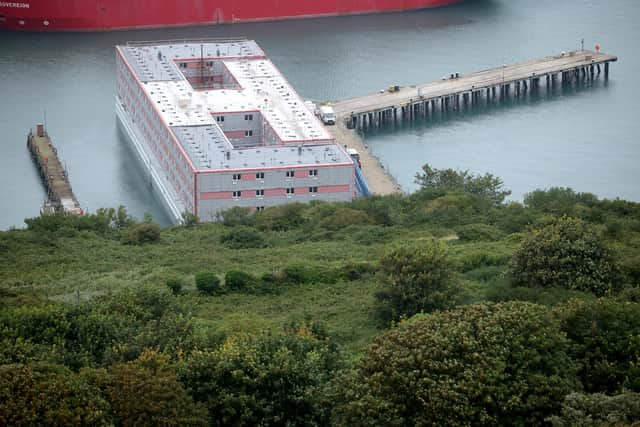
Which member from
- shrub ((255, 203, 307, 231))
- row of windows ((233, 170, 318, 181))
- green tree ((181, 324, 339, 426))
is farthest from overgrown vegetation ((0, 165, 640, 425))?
row of windows ((233, 170, 318, 181))

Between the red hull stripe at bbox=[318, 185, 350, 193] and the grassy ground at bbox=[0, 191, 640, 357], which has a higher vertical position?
the red hull stripe at bbox=[318, 185, 350, 193]

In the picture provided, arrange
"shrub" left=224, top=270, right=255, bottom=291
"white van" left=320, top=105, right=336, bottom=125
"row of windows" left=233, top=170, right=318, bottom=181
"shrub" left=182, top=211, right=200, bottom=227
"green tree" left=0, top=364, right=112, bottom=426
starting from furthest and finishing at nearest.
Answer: "white van" left=320, top=105, right=336, bottom=125, "row of windows" left=233, top=170, right=318, bottom=181, "shrub" left=182, top=211, right=200, bottom=227, "shrub" left=224, top=270, right=255, bottom=291, "green tree" left=0, top=364, right=112, bottom=426

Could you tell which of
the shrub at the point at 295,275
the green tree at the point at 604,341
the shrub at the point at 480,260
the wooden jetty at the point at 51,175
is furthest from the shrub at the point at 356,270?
the wooden jetty at the point at 51,175

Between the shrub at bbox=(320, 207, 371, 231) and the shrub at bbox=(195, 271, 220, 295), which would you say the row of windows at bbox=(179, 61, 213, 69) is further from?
the shrub at bbox=(195, 271, 220, 295)

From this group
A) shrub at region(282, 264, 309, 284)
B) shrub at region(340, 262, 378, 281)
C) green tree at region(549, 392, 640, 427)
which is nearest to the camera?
green tree at region(549, 392, 640, 427)

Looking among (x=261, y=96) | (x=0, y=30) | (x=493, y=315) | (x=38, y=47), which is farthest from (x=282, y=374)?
(x=0, y=30)

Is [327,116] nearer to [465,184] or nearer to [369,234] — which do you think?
[465,184]
